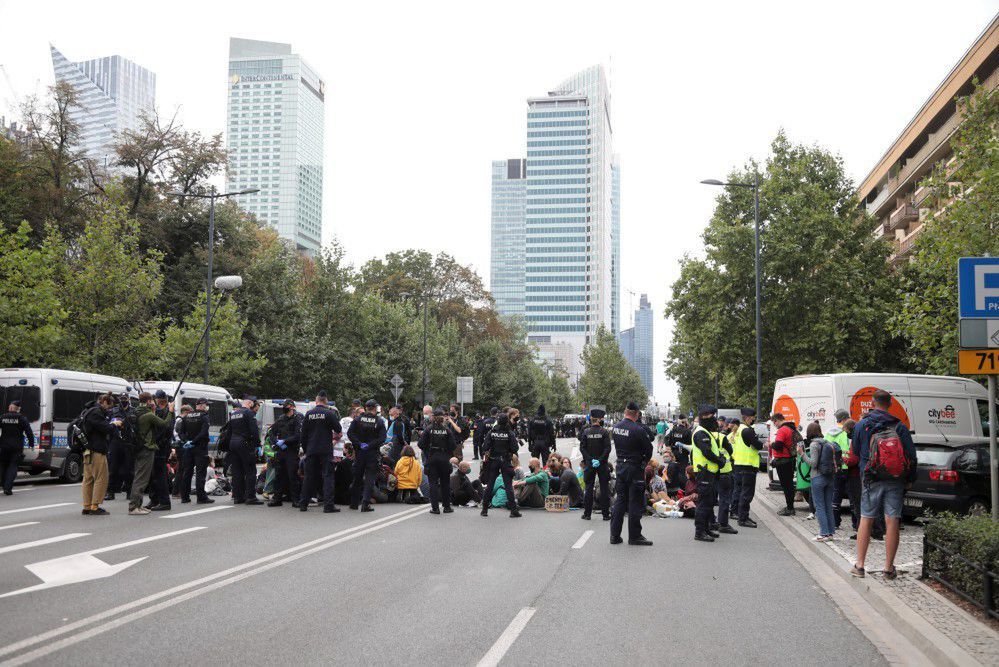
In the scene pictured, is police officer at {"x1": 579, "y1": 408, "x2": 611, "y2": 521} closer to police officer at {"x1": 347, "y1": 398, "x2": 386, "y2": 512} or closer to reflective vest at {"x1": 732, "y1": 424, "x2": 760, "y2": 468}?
reflective vest at {"x1": 732, "y1": 424, "x2": 760, "y2": 468}

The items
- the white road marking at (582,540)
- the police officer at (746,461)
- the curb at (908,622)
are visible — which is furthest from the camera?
the police officer at (746,461)

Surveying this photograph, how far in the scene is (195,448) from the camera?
15.1 metres

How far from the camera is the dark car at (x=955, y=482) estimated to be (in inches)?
508

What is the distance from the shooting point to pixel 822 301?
3747cm

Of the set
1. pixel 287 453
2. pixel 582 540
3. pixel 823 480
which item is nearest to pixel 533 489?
pixel 582 540

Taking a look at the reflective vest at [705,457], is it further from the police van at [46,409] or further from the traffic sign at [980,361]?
the police van at [46,409]

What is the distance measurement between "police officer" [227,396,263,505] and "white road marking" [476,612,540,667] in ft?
28.7

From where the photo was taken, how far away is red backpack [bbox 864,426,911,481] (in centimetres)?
832

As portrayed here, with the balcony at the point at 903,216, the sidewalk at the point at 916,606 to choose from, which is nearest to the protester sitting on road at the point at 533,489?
the sidewalk at the point at 916,606

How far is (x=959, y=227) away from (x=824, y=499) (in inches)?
373

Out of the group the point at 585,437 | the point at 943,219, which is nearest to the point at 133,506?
the point at 585,437

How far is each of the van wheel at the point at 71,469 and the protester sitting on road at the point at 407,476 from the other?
8.62 metres

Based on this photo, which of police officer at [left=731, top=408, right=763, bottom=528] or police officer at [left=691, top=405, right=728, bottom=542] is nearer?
police officer at [left=691, top=405, right=728, bottom=542]

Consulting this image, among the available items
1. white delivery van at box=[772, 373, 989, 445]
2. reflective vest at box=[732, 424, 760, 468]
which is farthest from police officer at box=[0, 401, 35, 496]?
white delivery van at box=[772, 373, 989, 445]
